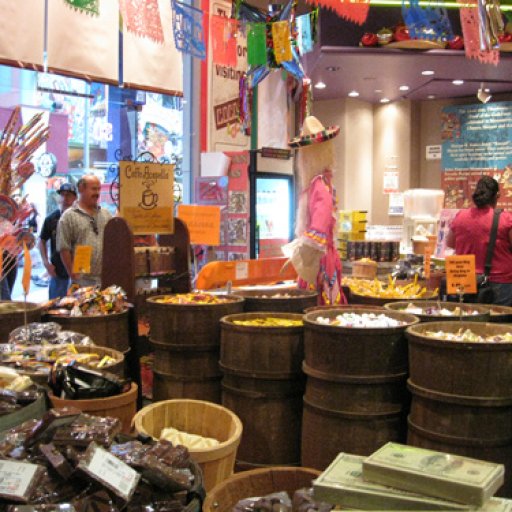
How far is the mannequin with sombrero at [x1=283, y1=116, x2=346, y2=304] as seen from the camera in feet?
14.0

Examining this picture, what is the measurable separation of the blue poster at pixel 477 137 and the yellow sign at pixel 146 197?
Result: 24.6 ft

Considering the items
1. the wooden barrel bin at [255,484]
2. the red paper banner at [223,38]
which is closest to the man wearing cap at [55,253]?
the red paper banner at [223,38]

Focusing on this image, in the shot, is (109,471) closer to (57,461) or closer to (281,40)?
(57,461)

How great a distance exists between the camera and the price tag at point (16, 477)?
155cm

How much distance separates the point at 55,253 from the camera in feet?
19.8

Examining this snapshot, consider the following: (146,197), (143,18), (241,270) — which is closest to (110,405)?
(146,197)

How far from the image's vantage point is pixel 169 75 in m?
4.86

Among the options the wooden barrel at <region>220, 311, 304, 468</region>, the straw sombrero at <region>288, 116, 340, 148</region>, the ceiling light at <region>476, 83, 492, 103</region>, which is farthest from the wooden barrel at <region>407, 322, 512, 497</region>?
the ceiling light at <region>476, 83, 492, 103</region>

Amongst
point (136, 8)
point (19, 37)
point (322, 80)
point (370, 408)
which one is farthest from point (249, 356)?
point (322, 80)

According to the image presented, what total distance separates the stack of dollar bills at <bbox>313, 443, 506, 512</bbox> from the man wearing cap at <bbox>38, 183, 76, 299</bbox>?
15.6 feet

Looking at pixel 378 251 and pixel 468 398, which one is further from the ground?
pixel 378 251

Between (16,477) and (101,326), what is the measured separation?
71.3 inches

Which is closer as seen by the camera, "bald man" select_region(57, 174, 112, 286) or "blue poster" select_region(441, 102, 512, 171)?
"bald man" select_region(57, 174, 112, 286)

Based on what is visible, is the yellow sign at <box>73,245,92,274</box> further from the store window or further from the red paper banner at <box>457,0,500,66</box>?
the red paper banner at <box>457,0,500,66</box>
